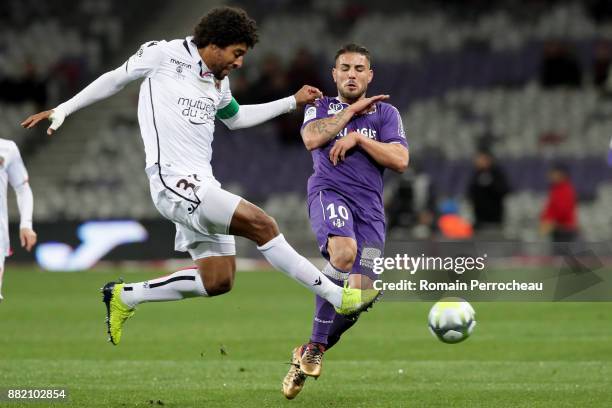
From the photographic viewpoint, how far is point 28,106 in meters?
26.3

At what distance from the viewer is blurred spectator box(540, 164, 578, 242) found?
19.2m

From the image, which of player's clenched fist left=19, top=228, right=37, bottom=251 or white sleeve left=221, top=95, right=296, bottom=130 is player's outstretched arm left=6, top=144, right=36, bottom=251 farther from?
white sleeve left=221, top=95, right=296, bottom=130

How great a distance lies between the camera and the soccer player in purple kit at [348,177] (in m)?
7.60

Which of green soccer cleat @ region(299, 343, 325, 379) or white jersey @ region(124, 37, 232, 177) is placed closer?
white jersey @ region(124, 37, 232, 177)

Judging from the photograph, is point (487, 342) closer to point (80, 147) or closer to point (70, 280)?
point (70, 280)

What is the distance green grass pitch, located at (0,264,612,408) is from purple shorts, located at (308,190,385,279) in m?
0.97

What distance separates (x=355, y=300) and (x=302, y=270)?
0.38 metres

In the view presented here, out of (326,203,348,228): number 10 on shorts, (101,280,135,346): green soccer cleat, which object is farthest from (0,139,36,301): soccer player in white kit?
(326,203,348,228): number 10 on shorts

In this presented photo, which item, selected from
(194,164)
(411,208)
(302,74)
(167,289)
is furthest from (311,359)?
(302,74)

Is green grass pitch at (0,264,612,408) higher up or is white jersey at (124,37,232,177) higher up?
white jersey at (124,37,232,177)

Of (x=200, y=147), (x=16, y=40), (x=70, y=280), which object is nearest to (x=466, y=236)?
(x=70, y=280)

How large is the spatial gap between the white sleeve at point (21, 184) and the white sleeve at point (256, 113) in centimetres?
190

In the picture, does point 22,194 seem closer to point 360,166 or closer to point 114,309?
point 114,309

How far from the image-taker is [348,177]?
784cm
